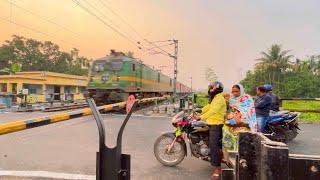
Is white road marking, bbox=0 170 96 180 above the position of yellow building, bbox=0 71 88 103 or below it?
below

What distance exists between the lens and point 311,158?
1.90 m

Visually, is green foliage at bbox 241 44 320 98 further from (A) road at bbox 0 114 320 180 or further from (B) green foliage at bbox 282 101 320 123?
(A) road at bbox 0 114 320 180

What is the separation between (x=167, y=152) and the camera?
276 inches

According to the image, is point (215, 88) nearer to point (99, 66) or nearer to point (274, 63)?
point (99, 66)

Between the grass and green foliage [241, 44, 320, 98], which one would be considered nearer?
the grass

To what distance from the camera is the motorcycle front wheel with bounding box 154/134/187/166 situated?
274 inches

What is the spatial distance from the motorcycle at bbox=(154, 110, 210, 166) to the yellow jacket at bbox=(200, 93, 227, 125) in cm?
32

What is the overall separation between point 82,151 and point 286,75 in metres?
54.4

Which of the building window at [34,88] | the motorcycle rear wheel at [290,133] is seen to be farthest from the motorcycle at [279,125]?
the building window at [34,88]

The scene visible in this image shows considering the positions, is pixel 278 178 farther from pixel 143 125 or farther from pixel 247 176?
pixel 143 125

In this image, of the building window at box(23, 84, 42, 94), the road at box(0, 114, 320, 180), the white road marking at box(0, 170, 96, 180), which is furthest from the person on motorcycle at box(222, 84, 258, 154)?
the building window at box(23, 84, 42, 94)

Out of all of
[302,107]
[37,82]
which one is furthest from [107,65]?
[37,82]

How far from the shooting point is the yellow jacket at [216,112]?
20.8 ft

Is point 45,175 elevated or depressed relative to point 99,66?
depressed
